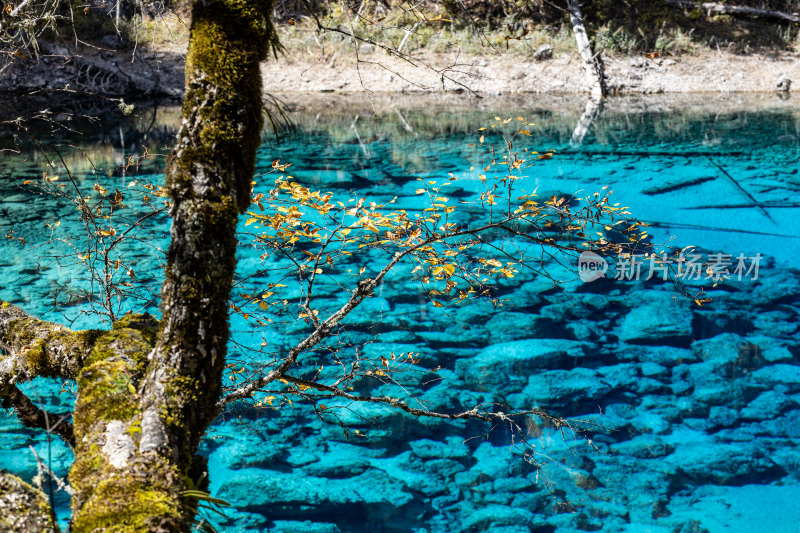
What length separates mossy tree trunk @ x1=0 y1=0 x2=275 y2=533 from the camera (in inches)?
67.9

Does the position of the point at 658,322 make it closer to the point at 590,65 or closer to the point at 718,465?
the point at 718,465

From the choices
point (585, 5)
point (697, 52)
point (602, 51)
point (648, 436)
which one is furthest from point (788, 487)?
point (585, 5)

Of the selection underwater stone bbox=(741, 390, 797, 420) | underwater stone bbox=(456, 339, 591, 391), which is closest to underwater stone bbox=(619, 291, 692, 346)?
underwater stone bbox=(456, 339, 591, 391)

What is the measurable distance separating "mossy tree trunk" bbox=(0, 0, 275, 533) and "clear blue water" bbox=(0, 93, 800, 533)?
100 centimetres

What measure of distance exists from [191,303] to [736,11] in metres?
27.3

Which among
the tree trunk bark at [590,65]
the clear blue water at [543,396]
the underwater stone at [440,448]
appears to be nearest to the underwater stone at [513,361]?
the clear blue water at [543,396]

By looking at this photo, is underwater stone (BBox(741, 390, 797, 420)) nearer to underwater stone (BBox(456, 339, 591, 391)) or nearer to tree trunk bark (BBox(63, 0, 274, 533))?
underwater stone (BBox(456, 339, 591, 391))

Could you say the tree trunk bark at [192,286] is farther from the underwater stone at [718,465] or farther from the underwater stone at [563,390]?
the underwater stone at [563,390]

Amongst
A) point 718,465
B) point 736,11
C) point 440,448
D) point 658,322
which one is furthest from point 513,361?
point 736,11

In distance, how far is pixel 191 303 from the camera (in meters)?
1.84

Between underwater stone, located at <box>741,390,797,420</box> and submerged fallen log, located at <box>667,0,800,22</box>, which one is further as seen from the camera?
submerged fallen log, located at <box>667,0,800,22</box>

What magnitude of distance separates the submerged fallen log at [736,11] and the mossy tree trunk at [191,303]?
87.1 feet

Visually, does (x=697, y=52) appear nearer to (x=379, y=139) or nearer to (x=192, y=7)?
(x=379, y=139)

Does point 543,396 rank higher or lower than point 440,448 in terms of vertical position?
higher
